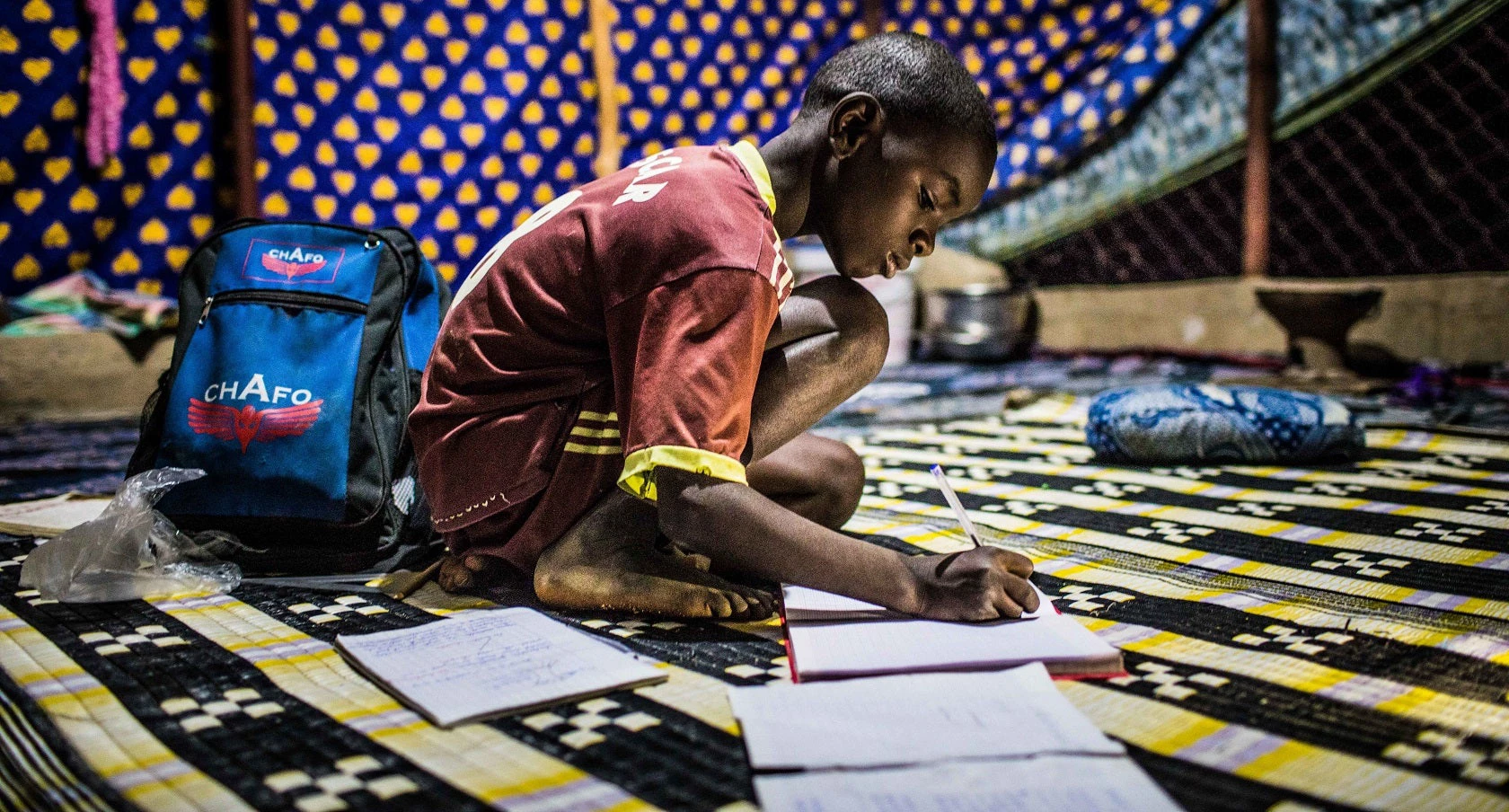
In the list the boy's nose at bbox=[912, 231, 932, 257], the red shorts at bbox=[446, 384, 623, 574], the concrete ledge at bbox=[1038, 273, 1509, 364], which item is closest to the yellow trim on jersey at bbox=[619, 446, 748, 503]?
the red shorts at bbox=[446, 384, 623, 574]

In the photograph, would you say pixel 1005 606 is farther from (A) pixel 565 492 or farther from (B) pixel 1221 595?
(A) pixel 565 492

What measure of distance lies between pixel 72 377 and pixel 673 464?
288cm

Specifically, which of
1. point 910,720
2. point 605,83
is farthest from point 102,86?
point 910,720

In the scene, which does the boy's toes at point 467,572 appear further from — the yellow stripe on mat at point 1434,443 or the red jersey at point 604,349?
the yellow stripe on mat at point 1434,443

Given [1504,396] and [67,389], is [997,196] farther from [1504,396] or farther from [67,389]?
[67,389]

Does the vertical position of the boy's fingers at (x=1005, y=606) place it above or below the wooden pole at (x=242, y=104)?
below

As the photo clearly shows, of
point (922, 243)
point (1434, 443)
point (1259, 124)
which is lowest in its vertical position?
point (1434, 443)

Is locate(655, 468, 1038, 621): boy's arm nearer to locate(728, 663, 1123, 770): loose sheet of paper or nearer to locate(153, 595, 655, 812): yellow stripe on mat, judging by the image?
locate(728, 663, 1123, 770): loose sheet of paper

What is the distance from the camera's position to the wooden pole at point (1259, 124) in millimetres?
3836

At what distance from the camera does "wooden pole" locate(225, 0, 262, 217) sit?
3547 millimetres

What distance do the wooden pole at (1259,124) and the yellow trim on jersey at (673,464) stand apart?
3.50 metres

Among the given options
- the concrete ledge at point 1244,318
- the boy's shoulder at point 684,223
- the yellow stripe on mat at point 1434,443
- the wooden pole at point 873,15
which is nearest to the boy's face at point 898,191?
the boy's shoulder at point 684,223

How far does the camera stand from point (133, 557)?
47.4 inches

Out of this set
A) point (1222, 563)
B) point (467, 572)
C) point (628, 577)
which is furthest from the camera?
point (1222, 563)
